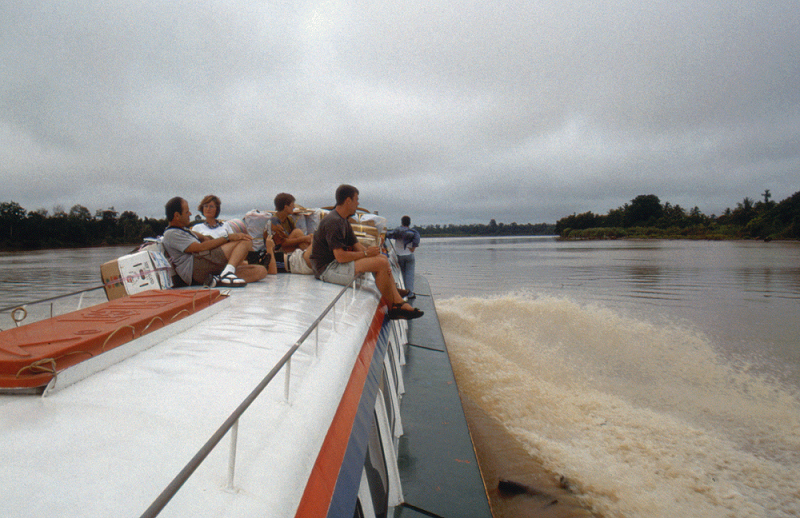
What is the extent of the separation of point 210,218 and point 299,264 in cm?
130

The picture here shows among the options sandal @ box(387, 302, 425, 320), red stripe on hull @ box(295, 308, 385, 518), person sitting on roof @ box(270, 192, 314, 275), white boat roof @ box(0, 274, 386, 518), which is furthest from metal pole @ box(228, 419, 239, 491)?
person sitting on roof @ box(270, 192, 314, 275)

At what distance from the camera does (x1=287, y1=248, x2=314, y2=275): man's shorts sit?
567 cm

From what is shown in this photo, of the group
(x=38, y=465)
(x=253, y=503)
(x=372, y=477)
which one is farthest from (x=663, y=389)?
(x=38, y=465)

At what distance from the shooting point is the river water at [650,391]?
399 cm

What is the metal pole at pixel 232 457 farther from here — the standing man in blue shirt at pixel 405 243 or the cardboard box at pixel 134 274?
the standing man in blue shirt at pixel 405 243

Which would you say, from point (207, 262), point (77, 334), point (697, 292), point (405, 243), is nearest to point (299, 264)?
point (207, 262)

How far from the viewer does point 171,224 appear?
4590 millimetres

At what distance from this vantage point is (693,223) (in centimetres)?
7669

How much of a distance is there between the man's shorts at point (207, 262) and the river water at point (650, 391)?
4.02 m

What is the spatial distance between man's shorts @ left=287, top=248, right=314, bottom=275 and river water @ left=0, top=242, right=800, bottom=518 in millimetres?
3099

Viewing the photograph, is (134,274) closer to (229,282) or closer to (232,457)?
(229,282)

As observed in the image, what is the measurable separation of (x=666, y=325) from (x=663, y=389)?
14.8 feet

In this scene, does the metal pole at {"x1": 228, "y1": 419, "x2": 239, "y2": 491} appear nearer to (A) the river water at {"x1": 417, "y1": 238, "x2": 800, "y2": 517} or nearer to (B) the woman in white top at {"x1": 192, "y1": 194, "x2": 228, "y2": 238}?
(A) the river water at {"x1": 417, "y1": 238, "x2": 800, "y2": 517}

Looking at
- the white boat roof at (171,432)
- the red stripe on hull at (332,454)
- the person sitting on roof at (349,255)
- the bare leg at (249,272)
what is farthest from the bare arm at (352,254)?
the white boat roof at (171,432)
